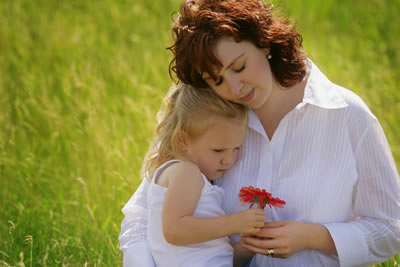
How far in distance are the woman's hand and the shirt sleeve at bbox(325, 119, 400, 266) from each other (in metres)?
0.05

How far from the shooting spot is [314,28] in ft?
20.0

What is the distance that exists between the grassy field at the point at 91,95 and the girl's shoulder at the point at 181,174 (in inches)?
27.5

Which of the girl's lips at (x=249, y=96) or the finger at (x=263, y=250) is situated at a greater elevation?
the girl's lips at (x=249, y=96)

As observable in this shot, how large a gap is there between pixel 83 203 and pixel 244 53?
174 cm

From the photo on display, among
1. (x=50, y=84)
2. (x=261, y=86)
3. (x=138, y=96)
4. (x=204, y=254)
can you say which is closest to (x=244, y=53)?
(x=261, y=86)

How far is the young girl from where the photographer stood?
2.20m

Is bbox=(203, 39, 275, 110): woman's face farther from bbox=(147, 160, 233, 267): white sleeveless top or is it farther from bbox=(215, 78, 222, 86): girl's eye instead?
bbox=(147, 160, 233, 267): white sleeveless top

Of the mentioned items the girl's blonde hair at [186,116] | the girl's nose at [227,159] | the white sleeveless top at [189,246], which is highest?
the girl's blonde hair at [186,116]

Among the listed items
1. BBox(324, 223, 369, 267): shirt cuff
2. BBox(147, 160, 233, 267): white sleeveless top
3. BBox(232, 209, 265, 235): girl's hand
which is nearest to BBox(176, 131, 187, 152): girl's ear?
BBox(147, 160, 233, 267): white sleeveless top

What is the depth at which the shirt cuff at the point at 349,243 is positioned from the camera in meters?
2.25

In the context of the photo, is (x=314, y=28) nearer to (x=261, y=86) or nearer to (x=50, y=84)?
(x=50, y=84)

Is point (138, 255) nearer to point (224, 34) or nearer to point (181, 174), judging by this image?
point (181, 174)

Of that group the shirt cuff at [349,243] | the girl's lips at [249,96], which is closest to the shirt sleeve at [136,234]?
the girl's lips at [249,96]

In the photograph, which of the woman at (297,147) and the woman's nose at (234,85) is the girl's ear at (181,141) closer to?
the woman at (297,147)
